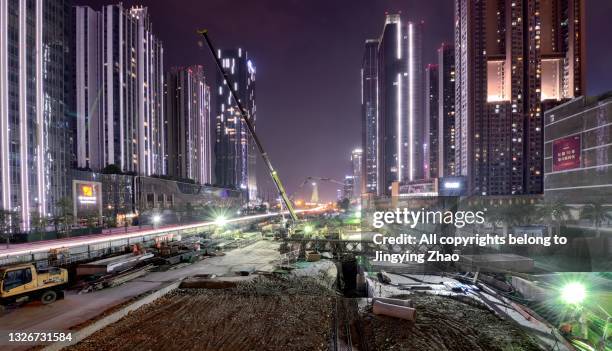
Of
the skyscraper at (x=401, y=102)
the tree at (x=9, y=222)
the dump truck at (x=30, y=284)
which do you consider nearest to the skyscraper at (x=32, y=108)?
the tree at (x=9, y=222)

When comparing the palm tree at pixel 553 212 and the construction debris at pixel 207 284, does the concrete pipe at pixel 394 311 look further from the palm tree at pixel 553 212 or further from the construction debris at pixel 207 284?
the palm tree at pixel 553 212

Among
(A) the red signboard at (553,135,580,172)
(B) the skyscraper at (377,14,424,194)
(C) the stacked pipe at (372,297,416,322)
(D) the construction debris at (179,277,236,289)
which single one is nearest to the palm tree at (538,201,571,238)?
(A) the red signboard at (553,135,580,172)

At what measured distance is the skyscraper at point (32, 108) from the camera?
139 ft

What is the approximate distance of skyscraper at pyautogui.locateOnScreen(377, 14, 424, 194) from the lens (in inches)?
5561

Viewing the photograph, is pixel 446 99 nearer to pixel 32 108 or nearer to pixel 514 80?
pixel 514 80

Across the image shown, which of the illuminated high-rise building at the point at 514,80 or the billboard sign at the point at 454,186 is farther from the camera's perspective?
the illuminated high-rise building at the point at 514,80

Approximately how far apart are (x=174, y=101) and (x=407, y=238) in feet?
485

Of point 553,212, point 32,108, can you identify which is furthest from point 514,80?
point 32,108

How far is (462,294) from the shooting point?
14898 millimetres

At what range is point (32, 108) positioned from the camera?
151ft

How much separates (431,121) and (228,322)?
6424 inches

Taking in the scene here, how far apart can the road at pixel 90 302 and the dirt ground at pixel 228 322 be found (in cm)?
186

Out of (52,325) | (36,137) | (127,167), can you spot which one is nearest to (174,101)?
(127,167)

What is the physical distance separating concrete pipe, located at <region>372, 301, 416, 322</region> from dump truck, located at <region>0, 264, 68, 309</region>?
14.7m
